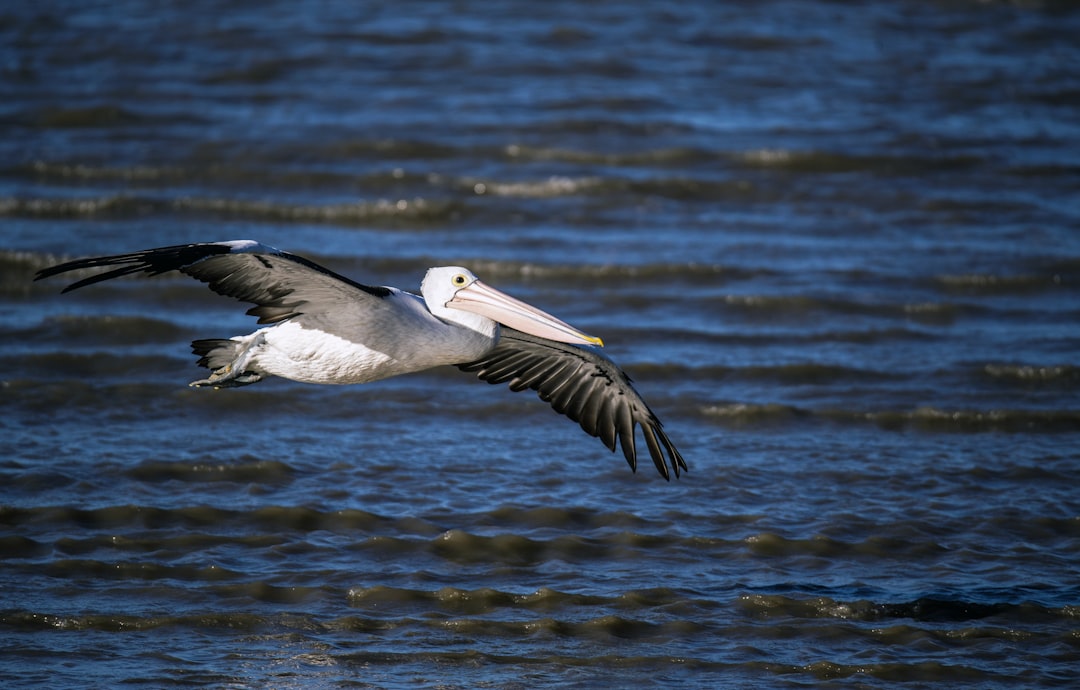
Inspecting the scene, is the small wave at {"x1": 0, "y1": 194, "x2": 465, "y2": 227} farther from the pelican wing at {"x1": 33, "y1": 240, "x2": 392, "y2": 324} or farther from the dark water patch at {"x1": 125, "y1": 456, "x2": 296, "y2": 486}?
the pelican wing at {"x1": 33, "y1": 240, "x2": 392, "y2": 324}

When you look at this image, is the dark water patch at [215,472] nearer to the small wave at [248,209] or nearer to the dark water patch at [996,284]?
the small wave at [248,209]

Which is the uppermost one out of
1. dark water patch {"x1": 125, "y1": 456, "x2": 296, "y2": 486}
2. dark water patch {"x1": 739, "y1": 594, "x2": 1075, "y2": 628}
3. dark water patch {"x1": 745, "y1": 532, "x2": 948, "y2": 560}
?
dark water patch {"x1": 125, "y1": 456, "x2": 296, "y2": 486}

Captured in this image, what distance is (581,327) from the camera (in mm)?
11172


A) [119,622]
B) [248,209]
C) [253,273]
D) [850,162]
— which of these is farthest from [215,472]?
[850,162]

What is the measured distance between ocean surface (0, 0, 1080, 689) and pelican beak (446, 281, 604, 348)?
143cm

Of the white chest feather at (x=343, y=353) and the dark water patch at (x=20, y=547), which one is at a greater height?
the white chest feather at (x=343, y=353)

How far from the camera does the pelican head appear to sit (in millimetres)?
6523

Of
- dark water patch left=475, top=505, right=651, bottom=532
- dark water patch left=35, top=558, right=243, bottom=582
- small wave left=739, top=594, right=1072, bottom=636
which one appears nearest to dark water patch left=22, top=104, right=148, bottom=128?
dark water patch left=35, top=558, right=243, bottom=582

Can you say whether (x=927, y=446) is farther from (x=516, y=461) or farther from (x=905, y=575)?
(x=516, y=461)

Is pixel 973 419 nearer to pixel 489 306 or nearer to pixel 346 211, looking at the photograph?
pixel 489 306

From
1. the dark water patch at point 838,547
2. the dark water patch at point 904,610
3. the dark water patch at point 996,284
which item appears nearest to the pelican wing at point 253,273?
the dark water patch at point 904,610

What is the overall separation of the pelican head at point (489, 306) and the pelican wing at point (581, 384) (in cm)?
52

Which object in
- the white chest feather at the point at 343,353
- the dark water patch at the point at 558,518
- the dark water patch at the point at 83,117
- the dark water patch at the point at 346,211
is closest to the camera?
the white chest feather at the point at 343,353

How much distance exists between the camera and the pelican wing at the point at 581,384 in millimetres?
7035
